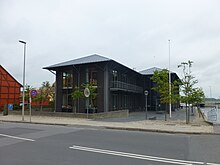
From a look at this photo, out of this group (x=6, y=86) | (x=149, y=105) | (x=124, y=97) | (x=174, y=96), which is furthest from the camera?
(x=149, y=105)

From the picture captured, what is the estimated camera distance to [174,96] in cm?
2245

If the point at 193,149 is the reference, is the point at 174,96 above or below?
above

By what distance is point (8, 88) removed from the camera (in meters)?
42.5

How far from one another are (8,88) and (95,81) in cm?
1867

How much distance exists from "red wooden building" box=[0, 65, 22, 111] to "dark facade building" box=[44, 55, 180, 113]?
11.6 meters

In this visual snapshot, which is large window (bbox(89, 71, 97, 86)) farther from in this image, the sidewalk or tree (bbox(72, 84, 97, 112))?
the sidewalk

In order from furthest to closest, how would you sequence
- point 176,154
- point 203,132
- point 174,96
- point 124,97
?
1. point 124,97
2. point 174,96
3. point 203,132
4. point 176,154

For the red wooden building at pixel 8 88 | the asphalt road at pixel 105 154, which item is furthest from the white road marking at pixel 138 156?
the red wooden building at pixel 8 88

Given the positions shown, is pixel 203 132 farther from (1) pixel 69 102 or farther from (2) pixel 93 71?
(1) pixel 69 102

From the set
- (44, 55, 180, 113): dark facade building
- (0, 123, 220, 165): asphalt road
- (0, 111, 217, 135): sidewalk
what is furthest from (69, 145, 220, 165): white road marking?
(44, 55, 180, 113): dark facade building

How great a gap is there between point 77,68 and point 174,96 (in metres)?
15.3

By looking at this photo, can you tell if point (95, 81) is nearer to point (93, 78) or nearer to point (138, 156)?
point (93, 78)

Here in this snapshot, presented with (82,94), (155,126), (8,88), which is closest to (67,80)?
(82,94)

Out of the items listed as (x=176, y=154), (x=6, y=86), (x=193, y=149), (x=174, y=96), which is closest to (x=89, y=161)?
(x=176, y=154)
